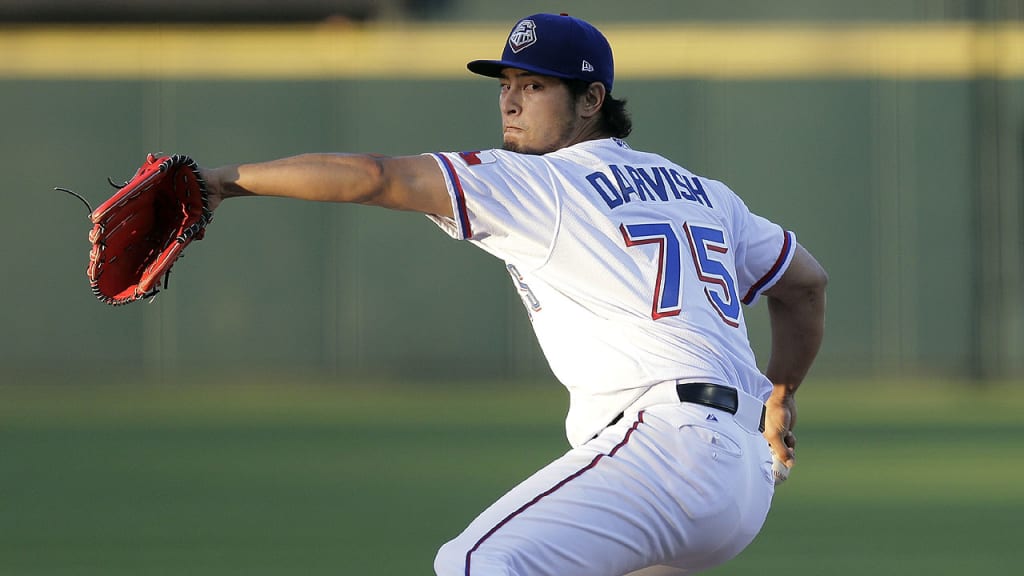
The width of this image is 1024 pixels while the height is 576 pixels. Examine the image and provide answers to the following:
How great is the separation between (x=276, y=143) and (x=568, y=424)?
13.2 meters

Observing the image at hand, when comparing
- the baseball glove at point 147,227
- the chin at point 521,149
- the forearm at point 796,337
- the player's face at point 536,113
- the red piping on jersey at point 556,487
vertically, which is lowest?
the red piping on jersey at point 556,487

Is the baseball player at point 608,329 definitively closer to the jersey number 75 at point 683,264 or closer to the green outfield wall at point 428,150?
the jersey number 75 at point 683,264

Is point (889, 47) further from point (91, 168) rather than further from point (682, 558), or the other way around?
point (682, 558)

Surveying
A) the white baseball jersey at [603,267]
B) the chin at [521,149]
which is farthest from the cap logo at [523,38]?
the white baseball jersey at [603,267]

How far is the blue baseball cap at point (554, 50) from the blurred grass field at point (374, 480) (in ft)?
9.89

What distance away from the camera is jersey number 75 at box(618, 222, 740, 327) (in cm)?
330

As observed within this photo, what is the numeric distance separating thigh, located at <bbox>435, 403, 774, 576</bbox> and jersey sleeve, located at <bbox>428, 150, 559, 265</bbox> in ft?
1.46

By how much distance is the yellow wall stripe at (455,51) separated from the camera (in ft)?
53.2

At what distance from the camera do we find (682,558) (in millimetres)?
3264

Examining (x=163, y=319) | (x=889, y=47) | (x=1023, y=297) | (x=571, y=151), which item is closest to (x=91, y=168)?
(x=163, y=319)

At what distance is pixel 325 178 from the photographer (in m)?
3.17

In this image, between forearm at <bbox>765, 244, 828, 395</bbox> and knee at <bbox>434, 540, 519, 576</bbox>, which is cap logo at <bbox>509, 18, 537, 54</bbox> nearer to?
forearm at <bbox>765, 244, 828, 395</bbox>

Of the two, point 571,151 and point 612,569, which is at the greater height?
point 571,151

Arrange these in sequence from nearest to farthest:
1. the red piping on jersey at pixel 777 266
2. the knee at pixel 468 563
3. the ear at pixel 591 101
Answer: the knee at pixel 468 563 < the ear at pixel 591 101 < the red piping on jersey at pixel 777 266
